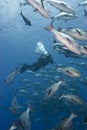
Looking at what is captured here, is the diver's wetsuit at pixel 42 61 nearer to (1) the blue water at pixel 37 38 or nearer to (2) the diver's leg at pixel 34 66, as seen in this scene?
(2) the diver's leg at pixel 34 66

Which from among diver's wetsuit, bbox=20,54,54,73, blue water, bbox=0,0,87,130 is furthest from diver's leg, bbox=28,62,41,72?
blue water, bbox=0,0,87,130

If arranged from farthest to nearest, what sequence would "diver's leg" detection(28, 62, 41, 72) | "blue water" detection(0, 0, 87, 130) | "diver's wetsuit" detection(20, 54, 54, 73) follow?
"blue water" detection(0, 0, 87, 130) → "diver's leg" detection(28, 62, 41, 72) → "diver's wetsuit" detection(20, 54, 54, 73)

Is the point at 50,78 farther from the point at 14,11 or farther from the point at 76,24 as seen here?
the point at 76,24

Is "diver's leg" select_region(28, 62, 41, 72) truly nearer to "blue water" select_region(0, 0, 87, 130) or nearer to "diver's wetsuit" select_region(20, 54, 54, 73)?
"diver's wetsuit" select_region(20, 54, 54, 73)

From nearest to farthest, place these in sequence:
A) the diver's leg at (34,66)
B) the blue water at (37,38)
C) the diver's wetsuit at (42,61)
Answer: the diver's wetsuit at (42,61), the diver's leg at (34,66), the blue water at (37,38)

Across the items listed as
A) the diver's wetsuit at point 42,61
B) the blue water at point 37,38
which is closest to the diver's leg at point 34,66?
the diver's wetsuit at point 42,61

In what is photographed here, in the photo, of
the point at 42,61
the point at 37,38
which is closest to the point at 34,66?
the point at 42,61

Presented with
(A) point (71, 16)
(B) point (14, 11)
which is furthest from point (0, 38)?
(A) point (71, 16)

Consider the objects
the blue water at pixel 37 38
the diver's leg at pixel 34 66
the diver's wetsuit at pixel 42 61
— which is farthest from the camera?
the blue water at pixel 37 38

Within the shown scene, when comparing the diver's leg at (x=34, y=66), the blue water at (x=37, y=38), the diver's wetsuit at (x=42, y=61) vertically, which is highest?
the diver's wetsuit at (x=42, y=61)

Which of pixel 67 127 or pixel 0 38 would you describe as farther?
pixel 0 38

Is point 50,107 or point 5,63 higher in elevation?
point 50,107

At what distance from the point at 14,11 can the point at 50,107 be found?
57.9 feet

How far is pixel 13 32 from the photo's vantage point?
1704 inches
